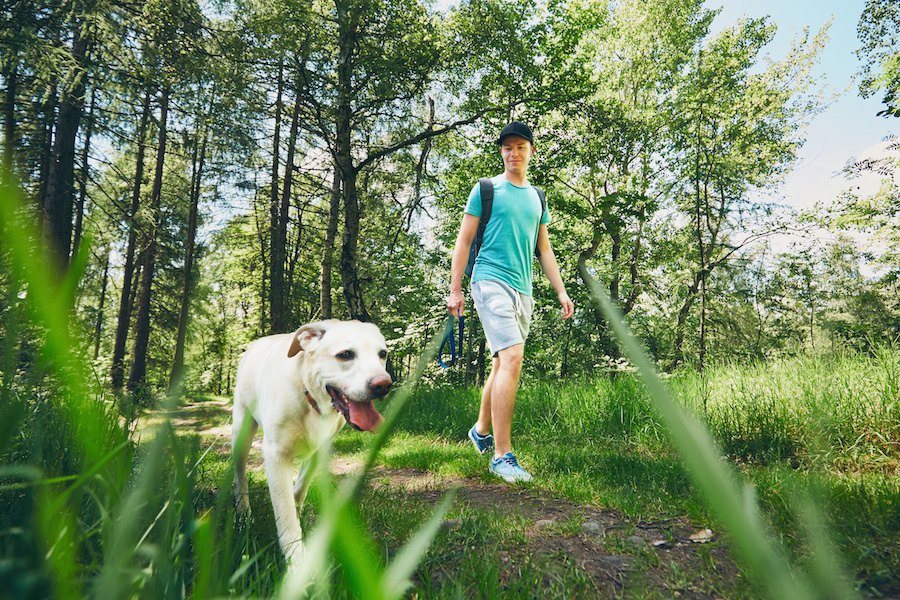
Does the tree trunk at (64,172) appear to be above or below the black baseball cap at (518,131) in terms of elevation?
above

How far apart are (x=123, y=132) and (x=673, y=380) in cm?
1229

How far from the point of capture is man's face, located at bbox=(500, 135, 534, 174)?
4410 millimetres

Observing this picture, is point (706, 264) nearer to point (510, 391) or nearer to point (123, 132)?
point (510, 391)

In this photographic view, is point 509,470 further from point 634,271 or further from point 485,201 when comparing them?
point 634,271

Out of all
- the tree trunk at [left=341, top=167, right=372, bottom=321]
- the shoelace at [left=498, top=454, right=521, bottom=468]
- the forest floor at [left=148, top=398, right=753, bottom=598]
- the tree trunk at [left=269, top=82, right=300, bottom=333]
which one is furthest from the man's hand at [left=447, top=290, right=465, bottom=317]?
the tree trunk at [left=269, top=82, right=300, bottom=333]

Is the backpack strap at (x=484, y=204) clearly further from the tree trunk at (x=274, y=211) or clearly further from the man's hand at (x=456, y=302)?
the tree trunk at (x=274, y=211)

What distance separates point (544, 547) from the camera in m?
2.46

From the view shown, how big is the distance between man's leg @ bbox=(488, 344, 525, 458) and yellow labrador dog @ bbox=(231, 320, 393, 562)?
144 centimetres

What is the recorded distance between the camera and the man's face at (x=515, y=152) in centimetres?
441

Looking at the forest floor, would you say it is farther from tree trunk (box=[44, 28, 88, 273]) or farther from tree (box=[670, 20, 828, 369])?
tree (box=[670, 20, 828, 369])

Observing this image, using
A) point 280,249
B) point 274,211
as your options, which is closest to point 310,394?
point 280,249

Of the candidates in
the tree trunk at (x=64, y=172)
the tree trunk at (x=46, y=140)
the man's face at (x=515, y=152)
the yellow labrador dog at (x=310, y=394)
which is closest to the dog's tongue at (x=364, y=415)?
the yellow labrador dog at (x=310, y=394)

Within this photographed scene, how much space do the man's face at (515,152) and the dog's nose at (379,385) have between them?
8.77ft

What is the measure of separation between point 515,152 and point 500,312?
5.02 feet
